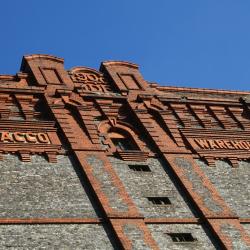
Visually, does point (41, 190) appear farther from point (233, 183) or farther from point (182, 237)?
point (233, 183)

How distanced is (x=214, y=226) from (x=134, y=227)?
3.37 m

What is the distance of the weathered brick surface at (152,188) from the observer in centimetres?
2455

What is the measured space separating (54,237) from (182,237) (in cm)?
507

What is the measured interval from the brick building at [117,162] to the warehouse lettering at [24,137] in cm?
5

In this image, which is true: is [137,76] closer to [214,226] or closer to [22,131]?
[22,131]

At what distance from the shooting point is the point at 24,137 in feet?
86.8

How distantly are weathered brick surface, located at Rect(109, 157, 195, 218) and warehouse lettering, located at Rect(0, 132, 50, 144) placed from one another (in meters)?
3.08

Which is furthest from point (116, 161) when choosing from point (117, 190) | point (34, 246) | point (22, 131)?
point (34, 246)

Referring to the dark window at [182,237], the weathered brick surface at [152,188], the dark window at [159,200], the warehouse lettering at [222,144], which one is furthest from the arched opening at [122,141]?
the dark window at [182,237]

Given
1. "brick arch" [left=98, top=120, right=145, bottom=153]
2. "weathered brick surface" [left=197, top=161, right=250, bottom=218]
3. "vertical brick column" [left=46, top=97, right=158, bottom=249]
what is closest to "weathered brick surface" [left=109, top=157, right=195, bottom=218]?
"vertical brick column" [left=46, top=97, right=158, bottom=249]

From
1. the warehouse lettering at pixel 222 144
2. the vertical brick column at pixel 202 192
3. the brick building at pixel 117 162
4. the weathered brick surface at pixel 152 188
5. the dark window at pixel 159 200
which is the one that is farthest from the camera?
the warehouse lettering at pixel 222 144

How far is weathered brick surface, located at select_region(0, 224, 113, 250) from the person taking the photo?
20.8 meters

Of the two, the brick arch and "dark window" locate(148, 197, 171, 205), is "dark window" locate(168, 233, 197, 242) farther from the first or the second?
the brick arch

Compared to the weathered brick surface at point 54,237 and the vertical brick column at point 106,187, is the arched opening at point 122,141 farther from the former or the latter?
the weathered brick surface at point 54,237
